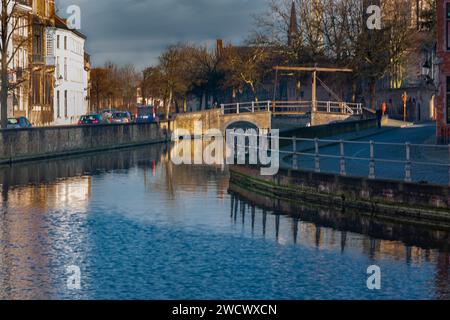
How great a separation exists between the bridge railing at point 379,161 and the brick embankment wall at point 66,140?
12.6 meters

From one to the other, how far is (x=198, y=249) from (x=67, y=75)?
296 feet

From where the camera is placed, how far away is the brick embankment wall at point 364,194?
23406 mm

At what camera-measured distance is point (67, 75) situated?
351 feet

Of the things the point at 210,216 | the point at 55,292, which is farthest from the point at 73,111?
the point at 55,292

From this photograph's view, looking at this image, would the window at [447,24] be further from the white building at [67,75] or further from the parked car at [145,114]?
the parked car at [145,114]

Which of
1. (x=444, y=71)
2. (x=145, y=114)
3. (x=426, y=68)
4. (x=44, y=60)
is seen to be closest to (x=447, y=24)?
(x=444, y=71)

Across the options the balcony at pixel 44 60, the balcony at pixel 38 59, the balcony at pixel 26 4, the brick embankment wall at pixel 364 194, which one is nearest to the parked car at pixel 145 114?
the balcony at pixel 44 60

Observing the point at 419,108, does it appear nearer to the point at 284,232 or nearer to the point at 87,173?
the point at 87,173

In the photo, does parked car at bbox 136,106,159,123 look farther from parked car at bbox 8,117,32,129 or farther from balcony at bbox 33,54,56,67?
parked car at bbox 8,117,32,129

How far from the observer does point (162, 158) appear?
53.4 metres

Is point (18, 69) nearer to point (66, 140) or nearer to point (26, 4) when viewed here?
point (26, 4)

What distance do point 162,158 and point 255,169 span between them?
790 inches

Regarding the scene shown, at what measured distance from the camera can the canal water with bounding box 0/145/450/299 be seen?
14.9m
